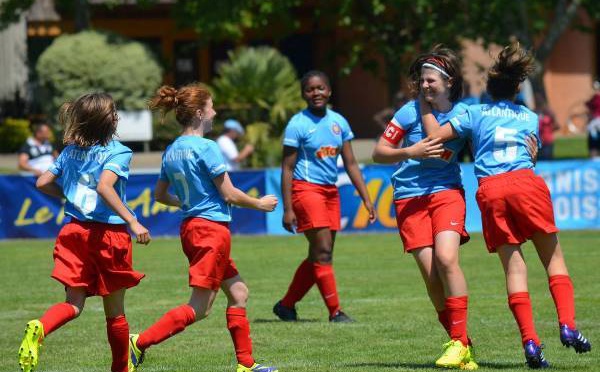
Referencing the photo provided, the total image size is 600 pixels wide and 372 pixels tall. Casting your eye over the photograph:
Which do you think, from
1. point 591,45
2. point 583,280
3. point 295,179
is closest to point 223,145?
point 583,280

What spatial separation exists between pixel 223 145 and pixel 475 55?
18179 mm

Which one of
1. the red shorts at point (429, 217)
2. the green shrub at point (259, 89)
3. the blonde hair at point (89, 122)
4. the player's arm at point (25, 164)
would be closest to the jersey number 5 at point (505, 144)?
the red shorts at point (429, 217)

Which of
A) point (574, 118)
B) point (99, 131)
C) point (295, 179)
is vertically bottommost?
point (574, 118)

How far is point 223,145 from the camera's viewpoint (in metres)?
20.9

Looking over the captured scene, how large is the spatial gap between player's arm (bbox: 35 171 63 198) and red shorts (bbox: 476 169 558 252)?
8.21 ft

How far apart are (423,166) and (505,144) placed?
0.59 m

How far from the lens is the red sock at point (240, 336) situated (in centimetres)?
743

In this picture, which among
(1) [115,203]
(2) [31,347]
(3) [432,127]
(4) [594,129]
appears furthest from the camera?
(4) [594,129]

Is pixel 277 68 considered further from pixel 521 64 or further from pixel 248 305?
pixel 521 64

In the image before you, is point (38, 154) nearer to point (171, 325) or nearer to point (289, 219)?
point (289, 219)

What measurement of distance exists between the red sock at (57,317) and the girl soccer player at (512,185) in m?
2.42

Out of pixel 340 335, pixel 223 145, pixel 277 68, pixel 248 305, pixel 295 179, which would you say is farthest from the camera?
pixel 277 68

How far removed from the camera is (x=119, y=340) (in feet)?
24.0

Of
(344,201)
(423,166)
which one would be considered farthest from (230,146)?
(423,166)
